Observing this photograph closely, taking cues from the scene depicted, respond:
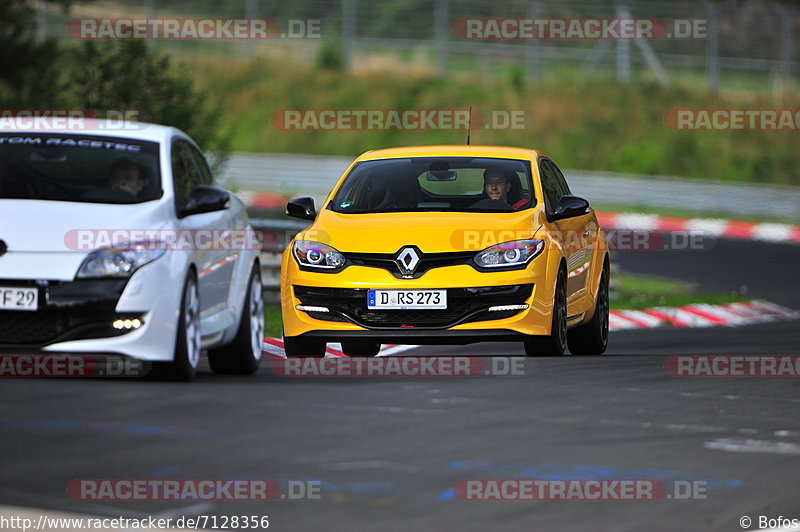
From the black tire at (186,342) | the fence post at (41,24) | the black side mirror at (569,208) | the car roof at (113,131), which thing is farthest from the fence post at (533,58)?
the black tire at (186,342)

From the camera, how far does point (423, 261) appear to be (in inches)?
469

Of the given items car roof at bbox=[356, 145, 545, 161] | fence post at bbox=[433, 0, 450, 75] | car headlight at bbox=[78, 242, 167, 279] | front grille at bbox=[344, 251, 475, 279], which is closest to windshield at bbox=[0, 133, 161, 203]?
car headlight at bbox=[78, 242, 167, 279]

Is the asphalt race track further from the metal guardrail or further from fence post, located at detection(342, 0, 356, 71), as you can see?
fence post, located at detection(342, 0, 356, 71)

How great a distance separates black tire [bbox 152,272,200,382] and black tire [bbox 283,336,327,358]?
167 cm

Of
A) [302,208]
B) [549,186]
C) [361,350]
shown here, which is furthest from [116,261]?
[549,186]

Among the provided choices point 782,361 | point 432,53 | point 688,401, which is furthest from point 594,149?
point 688,401

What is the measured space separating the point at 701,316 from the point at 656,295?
3.51 meters

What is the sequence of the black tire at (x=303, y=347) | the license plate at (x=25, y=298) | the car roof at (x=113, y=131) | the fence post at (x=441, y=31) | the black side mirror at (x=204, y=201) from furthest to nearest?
the fence post at (x=441, y=31)
the black tire at (x=303, y=347)
the car roof at (x=113, y=131)
the black side mirror at (x=204, y=201)
the license plate at (x=25, y=298)

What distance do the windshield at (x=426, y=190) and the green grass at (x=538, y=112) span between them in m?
33.3

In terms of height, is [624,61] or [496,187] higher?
[496,187]

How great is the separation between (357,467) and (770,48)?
39845 mm

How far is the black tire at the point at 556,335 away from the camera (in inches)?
482

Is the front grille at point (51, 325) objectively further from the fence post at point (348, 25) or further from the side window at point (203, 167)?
the fence post at point (348, 25)

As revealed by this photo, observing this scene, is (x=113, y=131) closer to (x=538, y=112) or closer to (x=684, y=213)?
(x=684, y=213)
